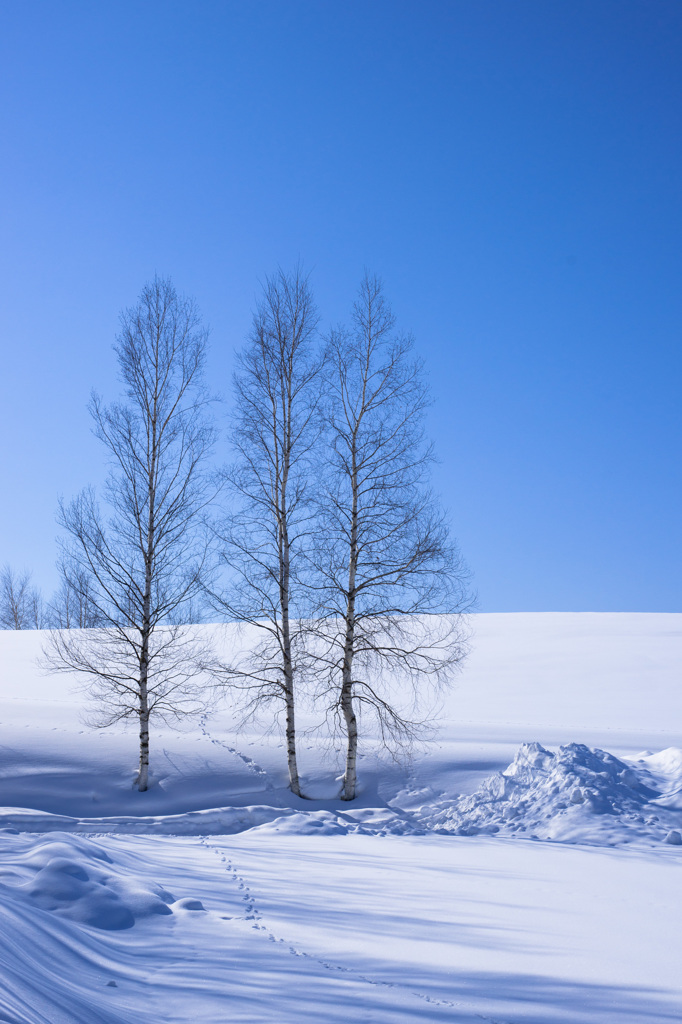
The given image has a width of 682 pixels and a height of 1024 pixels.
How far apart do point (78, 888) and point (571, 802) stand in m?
7.44

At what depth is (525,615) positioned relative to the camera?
36.2 metres

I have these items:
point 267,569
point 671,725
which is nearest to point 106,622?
point 267,569

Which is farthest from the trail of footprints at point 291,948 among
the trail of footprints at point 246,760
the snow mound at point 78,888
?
the trail of footprints at point 246,760

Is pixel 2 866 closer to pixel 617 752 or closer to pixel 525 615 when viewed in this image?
pixel 617 752

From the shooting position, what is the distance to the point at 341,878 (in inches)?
239

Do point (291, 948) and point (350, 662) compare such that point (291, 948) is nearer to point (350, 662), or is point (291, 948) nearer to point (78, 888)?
point (78, 888)

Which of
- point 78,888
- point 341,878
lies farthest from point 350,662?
point 78,888

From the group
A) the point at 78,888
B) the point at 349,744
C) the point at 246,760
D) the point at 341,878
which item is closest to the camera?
the point at 78,888

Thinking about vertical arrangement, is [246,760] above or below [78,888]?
below

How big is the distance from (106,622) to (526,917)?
1023cm

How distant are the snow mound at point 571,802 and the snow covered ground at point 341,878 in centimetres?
4

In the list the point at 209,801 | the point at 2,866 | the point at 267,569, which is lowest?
the point at 209,801

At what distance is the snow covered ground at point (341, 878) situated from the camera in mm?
3266

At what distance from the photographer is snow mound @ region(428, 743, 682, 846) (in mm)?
8719
